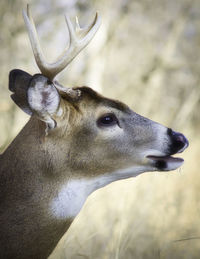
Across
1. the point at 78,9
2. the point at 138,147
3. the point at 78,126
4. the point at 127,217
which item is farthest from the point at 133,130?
the point at 78,9

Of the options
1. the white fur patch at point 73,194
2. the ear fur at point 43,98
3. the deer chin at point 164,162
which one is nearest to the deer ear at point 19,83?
the ear fur at point 43,98

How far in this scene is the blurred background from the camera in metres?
6.43


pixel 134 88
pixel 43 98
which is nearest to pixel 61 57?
pixel 43 98

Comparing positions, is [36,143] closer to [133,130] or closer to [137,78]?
[133,130]

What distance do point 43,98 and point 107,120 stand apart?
54 centimetres

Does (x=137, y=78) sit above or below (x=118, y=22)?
below

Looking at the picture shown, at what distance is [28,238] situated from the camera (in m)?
3.42

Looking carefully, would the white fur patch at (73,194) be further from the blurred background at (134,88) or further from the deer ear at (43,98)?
the blurred background at (134,88)

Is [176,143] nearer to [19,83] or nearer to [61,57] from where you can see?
[61,57]

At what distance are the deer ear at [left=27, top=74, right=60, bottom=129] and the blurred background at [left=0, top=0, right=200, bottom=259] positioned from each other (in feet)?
6.06

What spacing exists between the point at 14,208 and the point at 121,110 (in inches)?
41.2

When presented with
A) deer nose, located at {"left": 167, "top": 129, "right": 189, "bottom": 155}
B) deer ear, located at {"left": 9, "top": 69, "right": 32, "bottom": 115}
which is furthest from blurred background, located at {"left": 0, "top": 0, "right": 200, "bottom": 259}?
deer nose, located at {"left": 167, "top": 129, "right": 189, "bottom": 155}

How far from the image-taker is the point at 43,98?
11.1ft

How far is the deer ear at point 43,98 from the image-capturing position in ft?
10.8
